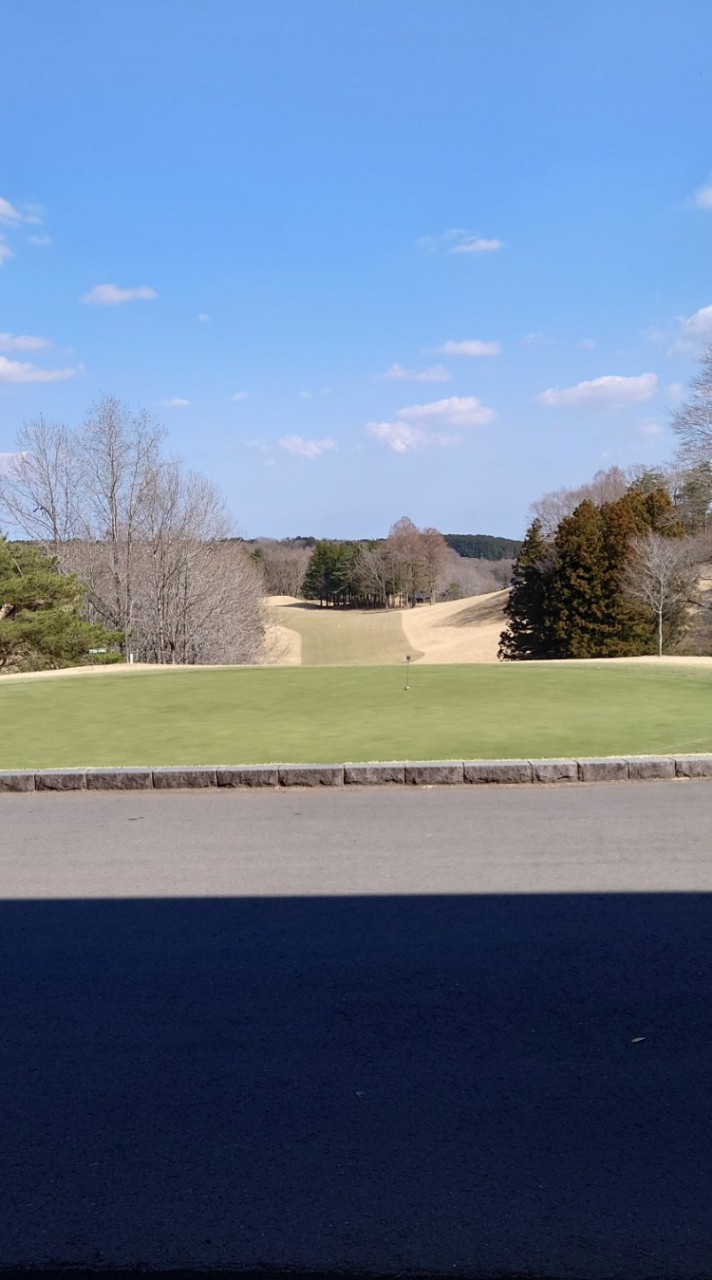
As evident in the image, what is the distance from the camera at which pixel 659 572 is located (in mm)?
44469

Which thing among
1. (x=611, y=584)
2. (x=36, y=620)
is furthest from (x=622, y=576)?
(x=36, y=620)

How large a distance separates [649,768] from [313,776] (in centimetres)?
291

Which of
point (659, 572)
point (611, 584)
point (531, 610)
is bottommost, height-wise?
point (531, 610)

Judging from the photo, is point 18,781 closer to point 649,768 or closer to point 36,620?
point 649,768

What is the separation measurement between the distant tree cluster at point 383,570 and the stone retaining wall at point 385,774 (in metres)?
116

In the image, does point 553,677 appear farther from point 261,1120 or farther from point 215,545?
point 215,545

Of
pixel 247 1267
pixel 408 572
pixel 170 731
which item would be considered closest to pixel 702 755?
pixel 170 731

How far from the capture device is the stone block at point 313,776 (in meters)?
8.41

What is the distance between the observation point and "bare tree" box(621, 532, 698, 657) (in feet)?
147

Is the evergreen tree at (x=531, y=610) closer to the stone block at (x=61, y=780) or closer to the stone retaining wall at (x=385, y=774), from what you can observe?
the stone retaining wall at (x=385, y=774)

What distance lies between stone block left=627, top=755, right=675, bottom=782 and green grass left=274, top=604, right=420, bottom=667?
55524mm

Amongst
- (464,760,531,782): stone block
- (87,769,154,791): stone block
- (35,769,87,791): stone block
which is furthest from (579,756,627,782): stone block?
(35,769,87,791): stone block

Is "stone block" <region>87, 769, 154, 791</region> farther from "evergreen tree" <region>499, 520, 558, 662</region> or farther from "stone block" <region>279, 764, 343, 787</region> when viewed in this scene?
"evergreen tree" <region>499, 520, 558, 662</region>

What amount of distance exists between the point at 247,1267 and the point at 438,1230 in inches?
21.1
